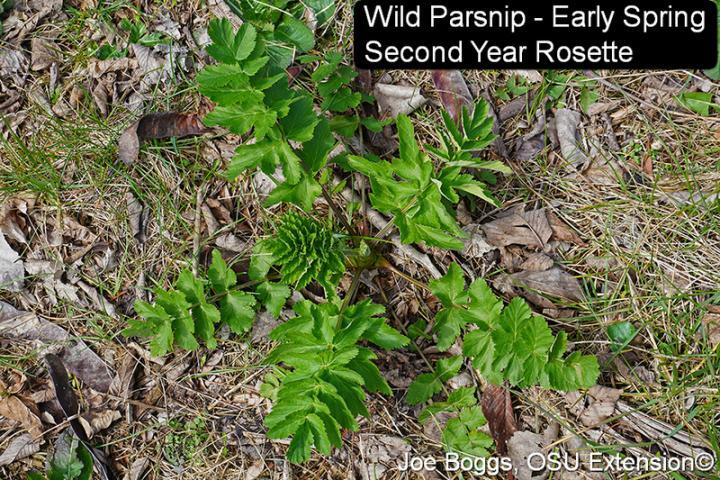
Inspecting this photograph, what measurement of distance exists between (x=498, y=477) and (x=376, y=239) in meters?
1.22

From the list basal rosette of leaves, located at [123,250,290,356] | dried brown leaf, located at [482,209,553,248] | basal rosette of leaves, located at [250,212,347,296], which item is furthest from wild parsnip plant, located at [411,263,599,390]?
basal rosette of leaves, located at [123,250,290,356]

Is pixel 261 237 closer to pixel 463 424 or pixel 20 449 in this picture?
pixel 463 424

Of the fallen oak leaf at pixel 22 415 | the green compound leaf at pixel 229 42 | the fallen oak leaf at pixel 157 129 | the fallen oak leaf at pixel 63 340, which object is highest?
the green compound leaf at pixel 229 42

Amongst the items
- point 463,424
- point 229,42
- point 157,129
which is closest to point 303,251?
point 229,42

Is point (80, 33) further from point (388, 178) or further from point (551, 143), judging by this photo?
point (551, 143)

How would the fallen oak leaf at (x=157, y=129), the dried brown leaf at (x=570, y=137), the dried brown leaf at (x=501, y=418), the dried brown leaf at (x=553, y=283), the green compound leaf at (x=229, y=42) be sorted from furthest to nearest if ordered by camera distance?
the fallen oak leaf at (x=157, y=129)
the dried brown leaf at (x=570, y=137)
the dried brown leaf at (x=553, y=283)
the dried brown leaf at (x=501, y=418)
the green compound leaf at (x=229, y=42)

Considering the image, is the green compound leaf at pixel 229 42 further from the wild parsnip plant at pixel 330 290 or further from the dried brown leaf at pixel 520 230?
the dried brown leaf at pixel 520 230

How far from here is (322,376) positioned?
97.0 inches

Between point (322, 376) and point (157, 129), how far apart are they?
1659 millimetres

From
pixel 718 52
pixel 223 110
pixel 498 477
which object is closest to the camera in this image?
pixel 223 110

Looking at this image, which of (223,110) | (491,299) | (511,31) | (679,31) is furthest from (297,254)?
(679,31)

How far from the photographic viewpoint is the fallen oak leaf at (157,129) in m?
3.32

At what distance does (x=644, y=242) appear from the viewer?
3.05 m

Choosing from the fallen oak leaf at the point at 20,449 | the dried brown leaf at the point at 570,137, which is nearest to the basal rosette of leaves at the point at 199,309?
the fallen oak leaf at the point at 20,449
